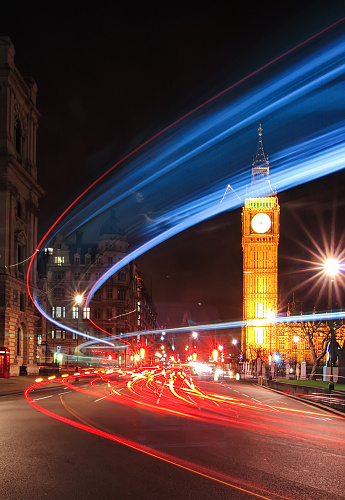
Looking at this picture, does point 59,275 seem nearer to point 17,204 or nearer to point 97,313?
point 97,313

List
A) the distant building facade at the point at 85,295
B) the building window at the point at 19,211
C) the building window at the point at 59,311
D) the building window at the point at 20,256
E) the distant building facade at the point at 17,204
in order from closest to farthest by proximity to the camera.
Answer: the distant building facade at the point at 17,204 < the building window at the point at 20,256 < the building window at the point at 19,211 < the distant building facade at the point at 85,295 < the building window at the point at 59,311

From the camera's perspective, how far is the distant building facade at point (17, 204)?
46.8 metres

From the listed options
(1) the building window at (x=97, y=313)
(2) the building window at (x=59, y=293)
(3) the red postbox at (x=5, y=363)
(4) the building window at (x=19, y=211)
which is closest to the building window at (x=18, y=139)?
(4) the building window at (x=19, y=211)

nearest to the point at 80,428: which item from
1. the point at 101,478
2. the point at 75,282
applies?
the point at 101,478

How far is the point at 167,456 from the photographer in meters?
10.4

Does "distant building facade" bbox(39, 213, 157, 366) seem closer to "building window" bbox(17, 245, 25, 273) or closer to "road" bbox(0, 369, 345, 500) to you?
"building window" bbox(17, 245, 25, 273)

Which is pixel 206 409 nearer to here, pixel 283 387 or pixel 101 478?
pixel 101 478

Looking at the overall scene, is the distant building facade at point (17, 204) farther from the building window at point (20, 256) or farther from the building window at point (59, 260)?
the building window at point (59, 260)

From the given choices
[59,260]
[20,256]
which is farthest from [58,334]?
[20,256]

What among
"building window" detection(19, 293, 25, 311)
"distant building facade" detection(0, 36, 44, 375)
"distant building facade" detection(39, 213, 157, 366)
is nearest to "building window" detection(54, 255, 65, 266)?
"distant building facade" detection(39, 213, 157, 366)

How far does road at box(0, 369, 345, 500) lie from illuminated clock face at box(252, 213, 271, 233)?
122429mm

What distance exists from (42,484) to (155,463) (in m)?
2.24

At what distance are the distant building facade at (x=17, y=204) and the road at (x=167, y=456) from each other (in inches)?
1189

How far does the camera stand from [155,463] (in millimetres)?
9695
